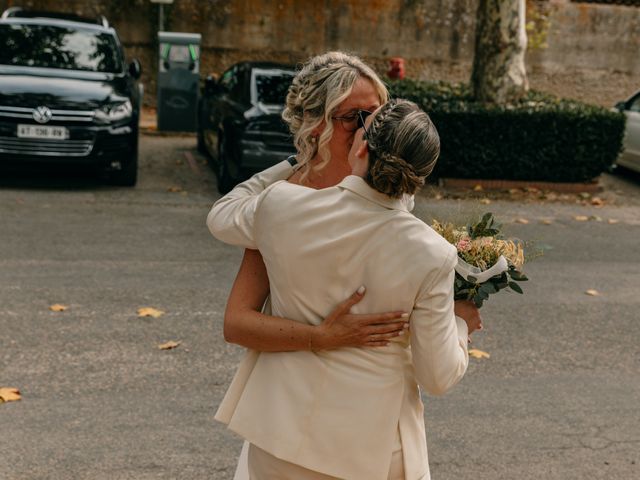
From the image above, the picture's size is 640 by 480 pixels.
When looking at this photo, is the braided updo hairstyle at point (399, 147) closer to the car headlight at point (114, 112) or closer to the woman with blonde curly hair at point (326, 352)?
the woman with blonde curly hair at point (326, 352)

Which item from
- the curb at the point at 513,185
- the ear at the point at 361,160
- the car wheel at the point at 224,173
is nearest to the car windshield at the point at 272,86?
the car wheel at the point at 224,173

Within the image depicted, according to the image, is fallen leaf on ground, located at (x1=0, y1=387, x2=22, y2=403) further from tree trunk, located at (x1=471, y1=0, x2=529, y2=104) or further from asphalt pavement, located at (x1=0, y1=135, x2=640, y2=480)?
tree trunk, located at (x1=471, y1=0, x2=529, y2=104)

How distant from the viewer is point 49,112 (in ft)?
37.3

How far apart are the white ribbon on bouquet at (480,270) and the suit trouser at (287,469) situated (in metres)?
0.50

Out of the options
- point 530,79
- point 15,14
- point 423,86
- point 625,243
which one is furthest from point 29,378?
point 530,79

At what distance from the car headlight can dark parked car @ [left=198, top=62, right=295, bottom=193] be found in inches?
50.4

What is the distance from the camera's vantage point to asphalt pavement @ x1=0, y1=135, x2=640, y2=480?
16.1ft

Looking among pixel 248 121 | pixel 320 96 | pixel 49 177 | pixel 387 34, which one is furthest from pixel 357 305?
pixel 387 34

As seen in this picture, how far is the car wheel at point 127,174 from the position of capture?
1208 centimetres

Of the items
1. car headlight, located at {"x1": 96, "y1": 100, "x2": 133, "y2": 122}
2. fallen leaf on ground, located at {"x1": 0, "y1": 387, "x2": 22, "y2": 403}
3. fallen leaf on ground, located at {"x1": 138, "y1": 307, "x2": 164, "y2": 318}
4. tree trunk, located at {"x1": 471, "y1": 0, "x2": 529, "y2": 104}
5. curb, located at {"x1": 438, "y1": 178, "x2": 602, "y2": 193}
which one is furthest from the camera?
tree trunk, located at {"x1": 471, "y1": 0, "x2": 529, "y2": 104}

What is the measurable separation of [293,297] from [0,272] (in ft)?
19.6

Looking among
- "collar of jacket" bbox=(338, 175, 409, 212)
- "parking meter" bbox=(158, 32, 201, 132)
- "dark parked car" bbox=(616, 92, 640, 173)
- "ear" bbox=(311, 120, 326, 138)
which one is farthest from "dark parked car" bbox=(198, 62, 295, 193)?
"collar of jacket" bbox=(338, 175, 409, 212)

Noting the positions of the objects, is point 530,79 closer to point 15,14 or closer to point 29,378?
point 15,14

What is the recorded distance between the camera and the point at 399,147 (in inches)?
89.5
